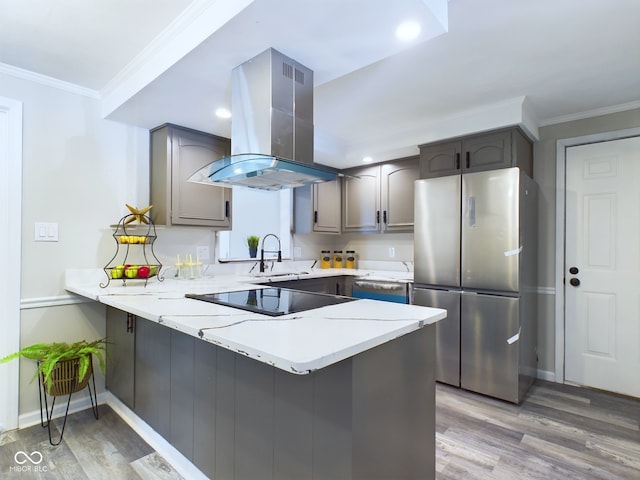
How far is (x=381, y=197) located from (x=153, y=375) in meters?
2.72

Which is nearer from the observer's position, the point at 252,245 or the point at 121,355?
the point at 121,355

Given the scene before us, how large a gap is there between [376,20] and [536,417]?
2.65 m

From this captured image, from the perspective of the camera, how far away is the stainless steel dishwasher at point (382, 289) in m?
3.21

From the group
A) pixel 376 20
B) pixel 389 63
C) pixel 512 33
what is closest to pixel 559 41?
pixel 512 33

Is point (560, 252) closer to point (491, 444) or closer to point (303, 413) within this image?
point (491, 444)

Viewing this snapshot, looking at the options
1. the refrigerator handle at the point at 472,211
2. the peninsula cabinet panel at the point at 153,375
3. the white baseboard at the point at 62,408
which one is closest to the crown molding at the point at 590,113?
the refrigerator handle at the point at 472,211

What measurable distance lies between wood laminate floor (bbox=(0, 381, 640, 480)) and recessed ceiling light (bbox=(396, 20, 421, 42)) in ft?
7.00

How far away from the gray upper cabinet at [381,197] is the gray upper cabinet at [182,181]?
1634 mm

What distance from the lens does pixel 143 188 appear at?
2738mm

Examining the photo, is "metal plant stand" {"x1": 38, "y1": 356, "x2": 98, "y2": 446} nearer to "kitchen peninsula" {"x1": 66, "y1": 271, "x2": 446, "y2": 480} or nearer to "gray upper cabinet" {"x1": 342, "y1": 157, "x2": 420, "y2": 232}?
"kitchen peninsula" {"x1": 66, "y1": 271, "x2": 446, "y2": 480}

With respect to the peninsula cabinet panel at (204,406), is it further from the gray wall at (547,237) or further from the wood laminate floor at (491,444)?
the gray wall at (547,237)

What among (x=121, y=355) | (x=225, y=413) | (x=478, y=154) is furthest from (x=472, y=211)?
(x=121, y=355)

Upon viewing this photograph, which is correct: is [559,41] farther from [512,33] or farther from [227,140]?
[227,140]

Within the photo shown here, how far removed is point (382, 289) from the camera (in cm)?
333
